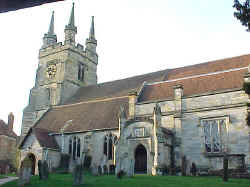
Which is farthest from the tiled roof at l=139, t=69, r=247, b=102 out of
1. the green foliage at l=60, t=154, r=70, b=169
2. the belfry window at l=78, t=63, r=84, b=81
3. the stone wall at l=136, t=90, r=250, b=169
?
the belfry window at l=78, t=63, r=84, b=81

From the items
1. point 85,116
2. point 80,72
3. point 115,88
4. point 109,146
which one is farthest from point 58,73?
point 109,146

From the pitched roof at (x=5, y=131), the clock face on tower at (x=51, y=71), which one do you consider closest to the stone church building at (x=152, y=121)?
the clock face on tower at (x=51, y=71)

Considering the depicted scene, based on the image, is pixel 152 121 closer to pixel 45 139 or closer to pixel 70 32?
pixel 45 139

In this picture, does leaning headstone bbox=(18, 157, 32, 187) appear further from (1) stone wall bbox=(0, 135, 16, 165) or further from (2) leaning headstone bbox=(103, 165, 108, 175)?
(1) stone wall bbox=(0, 135, 16, 165)

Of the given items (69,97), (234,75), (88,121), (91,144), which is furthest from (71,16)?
(234,75)

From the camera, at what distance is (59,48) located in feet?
162

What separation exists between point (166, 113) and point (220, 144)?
5.75m

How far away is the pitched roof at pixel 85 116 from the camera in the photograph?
3259 cm

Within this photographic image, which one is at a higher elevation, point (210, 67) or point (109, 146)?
point (210, 67)

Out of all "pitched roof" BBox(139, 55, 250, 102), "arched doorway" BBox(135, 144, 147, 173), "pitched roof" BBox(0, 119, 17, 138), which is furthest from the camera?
"pitched roof" BBox(0, 119, 17, 138)

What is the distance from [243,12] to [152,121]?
50.6 ft

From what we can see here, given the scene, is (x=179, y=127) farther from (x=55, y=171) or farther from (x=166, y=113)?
(x=55, y=171)

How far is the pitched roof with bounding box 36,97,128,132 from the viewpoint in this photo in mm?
32594

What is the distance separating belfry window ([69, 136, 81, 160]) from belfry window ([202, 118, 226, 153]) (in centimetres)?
1447
